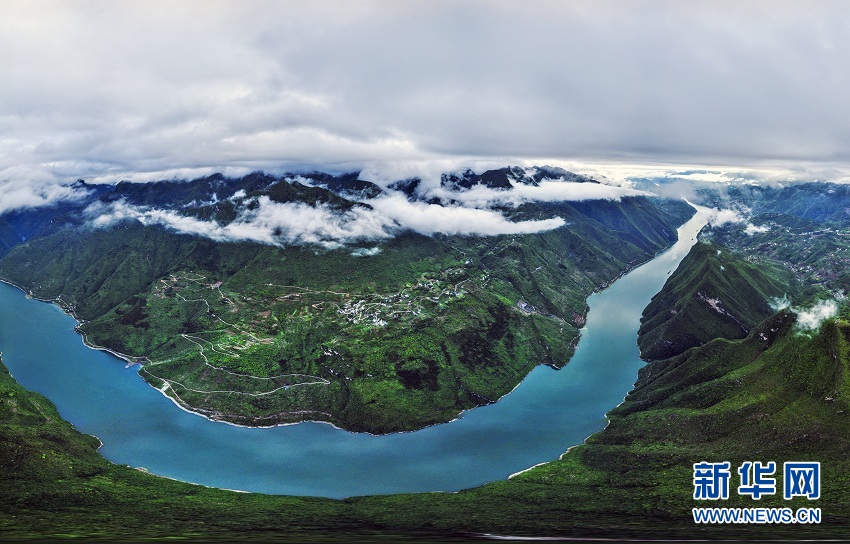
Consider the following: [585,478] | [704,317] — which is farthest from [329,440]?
[704,317]

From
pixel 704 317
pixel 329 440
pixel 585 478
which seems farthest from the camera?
pixel 704 317

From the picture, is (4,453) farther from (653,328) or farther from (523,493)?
(653,328)

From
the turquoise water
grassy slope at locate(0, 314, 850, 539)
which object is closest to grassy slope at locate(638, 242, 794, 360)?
the turquoise water

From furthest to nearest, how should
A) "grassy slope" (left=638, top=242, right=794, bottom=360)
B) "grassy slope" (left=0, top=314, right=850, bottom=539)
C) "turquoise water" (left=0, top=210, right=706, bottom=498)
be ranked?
"grassy slope" (left=638, top=242, right=794, bottom=360) < "turquoise water" (left=0, top=210, right=706, bottom=498) < "grassy slope" (left=0, top=314, right=850, bottom=539)

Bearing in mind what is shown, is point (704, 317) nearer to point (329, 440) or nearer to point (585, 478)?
point (585, 478)

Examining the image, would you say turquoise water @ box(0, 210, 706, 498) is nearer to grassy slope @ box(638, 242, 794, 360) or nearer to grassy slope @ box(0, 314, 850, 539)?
grassy slope @ box(0, 314, 850, 539)

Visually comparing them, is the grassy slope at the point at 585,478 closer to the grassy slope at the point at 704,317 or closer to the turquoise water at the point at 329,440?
the turquoise water at the point at 329,440
